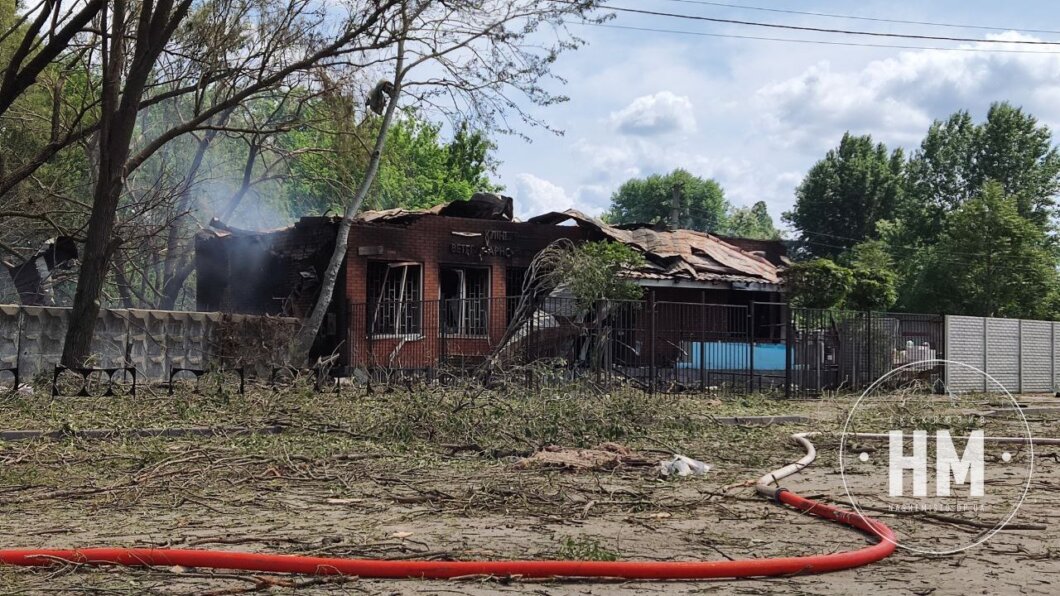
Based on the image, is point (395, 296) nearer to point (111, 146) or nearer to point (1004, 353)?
point (111, 146)

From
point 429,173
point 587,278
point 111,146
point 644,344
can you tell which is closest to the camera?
point 111,146

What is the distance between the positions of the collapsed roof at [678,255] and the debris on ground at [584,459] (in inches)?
604

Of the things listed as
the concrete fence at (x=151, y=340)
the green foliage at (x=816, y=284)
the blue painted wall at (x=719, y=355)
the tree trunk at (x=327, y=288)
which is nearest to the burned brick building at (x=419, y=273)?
the tree trunk at (x=327, y=288)

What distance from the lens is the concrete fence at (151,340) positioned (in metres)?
18.1

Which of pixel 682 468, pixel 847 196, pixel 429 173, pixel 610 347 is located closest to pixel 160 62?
pixel 610 347

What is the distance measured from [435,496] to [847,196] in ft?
210

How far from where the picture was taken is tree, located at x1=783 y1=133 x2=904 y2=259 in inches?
2635

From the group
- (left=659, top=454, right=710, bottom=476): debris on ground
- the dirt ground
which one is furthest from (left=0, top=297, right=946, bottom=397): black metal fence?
(left=659, top=454, right=710, bottom=476): debris on ground

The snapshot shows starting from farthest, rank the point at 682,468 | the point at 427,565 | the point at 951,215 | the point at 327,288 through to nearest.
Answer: the point at 951,215
the point at 327,288
the point at 682,468
the point at 427,565

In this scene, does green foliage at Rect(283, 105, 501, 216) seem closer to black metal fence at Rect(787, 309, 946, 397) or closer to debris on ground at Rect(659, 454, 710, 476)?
black metal fence at Rect(787, 309, 946, 397)

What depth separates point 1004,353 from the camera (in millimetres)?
26641

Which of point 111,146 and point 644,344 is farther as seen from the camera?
point 644,344

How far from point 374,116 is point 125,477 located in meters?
20.0

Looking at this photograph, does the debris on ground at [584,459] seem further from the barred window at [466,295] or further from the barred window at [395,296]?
the barred window at [395,296]
